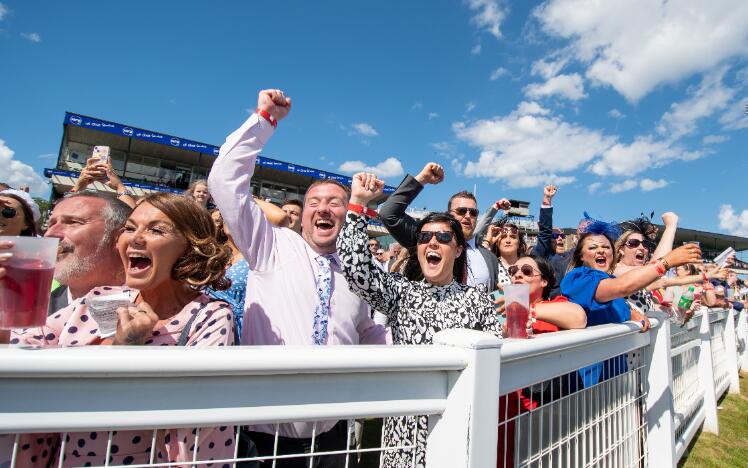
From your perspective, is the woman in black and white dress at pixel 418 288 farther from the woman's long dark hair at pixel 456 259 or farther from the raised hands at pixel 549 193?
the raised hands at pixel 549 193

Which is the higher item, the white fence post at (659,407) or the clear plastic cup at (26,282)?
the clear plastic cup at (26,282)

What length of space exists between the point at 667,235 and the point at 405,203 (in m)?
2.31

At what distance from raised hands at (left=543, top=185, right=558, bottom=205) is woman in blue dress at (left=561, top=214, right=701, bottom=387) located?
1.60 meters

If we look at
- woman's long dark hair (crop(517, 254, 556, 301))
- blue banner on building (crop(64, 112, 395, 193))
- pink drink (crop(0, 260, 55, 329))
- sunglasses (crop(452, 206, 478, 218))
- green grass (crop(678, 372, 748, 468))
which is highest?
blue banner on building (crop(64, 112, 395, 193))

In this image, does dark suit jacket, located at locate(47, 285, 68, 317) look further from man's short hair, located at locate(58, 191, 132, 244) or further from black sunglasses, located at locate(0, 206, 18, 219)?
black sunglasses, located at locate(0, 206, 18, 219)

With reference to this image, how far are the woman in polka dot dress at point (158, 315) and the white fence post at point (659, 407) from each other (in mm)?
2585

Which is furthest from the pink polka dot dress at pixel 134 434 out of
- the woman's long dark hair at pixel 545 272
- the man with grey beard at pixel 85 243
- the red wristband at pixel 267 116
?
the woman's long dark hair at pixel 545 272

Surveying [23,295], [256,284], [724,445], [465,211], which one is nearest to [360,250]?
[256,284]

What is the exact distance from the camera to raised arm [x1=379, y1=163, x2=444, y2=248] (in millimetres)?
2734

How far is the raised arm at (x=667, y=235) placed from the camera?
315 cm

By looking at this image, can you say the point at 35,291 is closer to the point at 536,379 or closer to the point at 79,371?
the point at 79,371

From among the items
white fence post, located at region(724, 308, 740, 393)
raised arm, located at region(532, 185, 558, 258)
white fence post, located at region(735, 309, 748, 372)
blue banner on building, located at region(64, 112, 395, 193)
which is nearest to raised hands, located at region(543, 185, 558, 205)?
raised arm, located at region(532, 185, 558, 258)

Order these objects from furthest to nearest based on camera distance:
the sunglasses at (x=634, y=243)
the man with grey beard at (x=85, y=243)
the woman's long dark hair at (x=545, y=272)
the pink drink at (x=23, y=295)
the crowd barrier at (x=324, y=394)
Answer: the sunglasses at (x=634, y=243) → the woman's long dark hair at (x=545, y=272) → the man with grey beard at (x=85, y=243) → the pink drink at (x=23, y=295) → the crowd barrier at (x=324, y=394)

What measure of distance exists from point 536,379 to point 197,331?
1.21 metres
